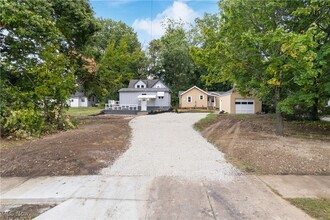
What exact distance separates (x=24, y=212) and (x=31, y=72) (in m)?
8.37

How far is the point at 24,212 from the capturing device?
3.53m

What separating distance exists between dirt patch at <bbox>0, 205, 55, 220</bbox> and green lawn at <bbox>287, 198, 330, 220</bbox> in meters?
3.88

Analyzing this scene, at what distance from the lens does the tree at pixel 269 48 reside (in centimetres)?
805

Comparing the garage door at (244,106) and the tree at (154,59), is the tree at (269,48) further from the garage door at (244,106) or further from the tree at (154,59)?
the tree at (154,59)

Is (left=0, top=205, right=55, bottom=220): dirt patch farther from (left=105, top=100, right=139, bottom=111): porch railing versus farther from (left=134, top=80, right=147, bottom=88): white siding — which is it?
(left=134, top=80, right=147, bottom=88): white siding

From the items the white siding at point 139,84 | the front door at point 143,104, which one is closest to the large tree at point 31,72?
the front door at point 143,104

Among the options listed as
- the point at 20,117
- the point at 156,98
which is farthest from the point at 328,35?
the point at 156,98

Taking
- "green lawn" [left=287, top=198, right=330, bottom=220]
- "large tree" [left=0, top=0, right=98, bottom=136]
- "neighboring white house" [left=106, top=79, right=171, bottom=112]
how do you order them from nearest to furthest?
1. "green lawn" [left=287, top=198, right=330, bottom=220]
2. "large tree" [left=0, top=0, right=98, bottom=136]
3. "neighboring white house" [left=106, top=79, right=171, bottom=112]

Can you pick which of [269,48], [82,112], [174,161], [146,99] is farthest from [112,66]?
[82,112]

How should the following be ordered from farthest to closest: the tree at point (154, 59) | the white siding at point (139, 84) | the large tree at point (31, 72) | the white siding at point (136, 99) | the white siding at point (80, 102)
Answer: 1. the white siding at point (80, 102)
2. the tree at point (154, 59)
3. the white siding at point (139, 84)
4. the white siding at point (136, 99)
5. the large tree at point (31, 72)

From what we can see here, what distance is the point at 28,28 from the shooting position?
375 inches

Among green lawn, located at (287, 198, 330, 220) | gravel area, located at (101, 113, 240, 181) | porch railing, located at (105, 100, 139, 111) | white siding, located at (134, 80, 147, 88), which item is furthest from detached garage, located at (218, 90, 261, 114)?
green lawn, located at (287, 198, 330, 220)

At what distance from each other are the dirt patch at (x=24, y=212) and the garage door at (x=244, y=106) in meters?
22.9

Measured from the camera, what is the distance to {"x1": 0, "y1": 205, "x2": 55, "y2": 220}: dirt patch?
3398 mm
